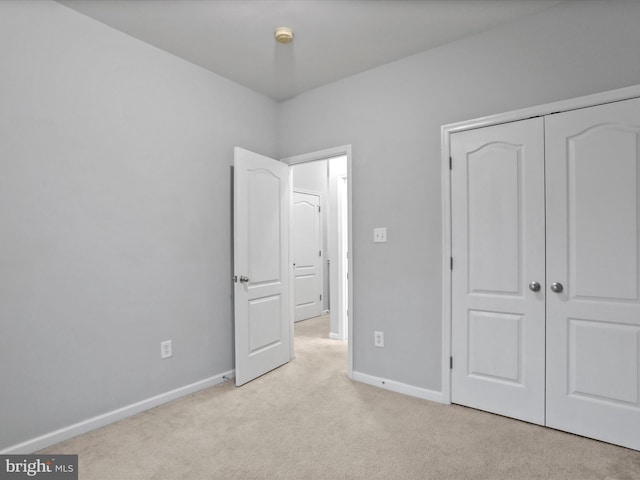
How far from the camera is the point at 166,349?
9.07 feet

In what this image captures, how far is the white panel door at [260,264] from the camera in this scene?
305 cm

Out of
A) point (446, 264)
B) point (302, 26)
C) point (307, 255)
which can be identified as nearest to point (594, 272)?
point (446, 264)

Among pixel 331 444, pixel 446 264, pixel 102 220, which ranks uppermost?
pixel 102 220

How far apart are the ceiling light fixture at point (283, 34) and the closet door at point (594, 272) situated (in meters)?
1.79

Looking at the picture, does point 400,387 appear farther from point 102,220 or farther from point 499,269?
point 102,220

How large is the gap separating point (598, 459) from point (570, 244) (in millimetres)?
1181

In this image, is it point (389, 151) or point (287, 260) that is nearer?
point (389, 151)

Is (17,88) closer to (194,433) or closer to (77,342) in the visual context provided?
(77,342)

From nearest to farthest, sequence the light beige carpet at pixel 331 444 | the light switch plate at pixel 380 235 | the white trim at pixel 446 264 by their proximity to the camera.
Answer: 1. the light beige carpet at pixel 331 444
2. the white trim at pixel 446 264
3. the light switch plate at pixel 380 235

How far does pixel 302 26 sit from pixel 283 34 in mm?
142

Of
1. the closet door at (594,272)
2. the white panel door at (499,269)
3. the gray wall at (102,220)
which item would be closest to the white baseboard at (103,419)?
the gray wall at (102,220)

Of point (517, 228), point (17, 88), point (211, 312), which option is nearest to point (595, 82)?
point (517, 228)

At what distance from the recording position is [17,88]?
2053 millimetres

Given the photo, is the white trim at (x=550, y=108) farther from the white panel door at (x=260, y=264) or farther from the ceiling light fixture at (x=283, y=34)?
the white panel door at (x=260, y=264)
